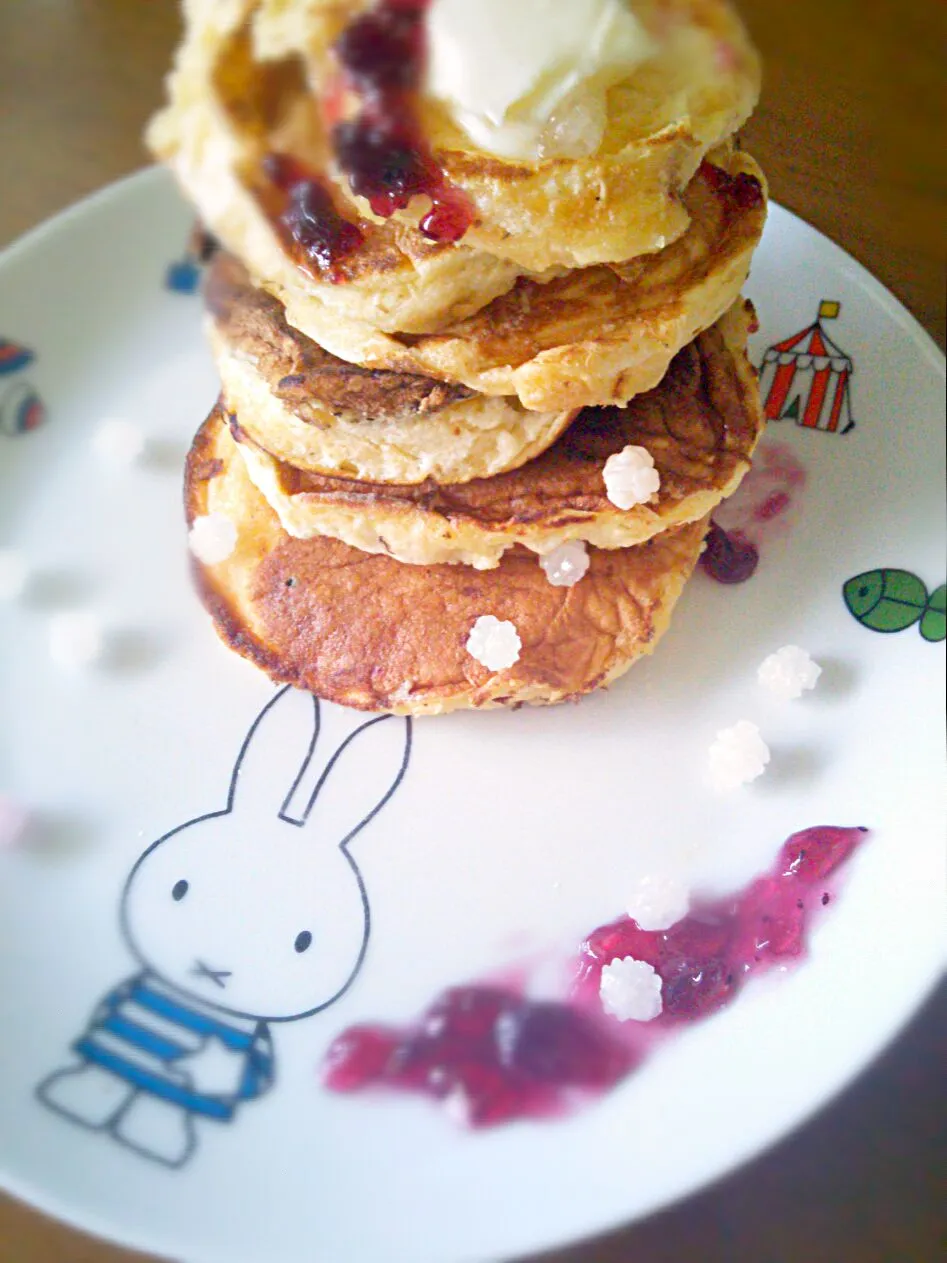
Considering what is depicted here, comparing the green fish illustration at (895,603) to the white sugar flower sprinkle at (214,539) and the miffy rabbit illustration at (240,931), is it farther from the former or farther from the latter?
the white sugar flower sprinkle at (214,539)

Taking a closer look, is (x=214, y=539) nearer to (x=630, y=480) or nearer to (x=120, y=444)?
(x=120, y=444)

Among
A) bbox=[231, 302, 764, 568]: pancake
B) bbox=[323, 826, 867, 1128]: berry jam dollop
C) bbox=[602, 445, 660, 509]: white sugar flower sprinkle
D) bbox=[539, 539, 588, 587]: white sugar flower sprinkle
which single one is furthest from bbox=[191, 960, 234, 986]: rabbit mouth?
bbox=[602, 445, 660, 509]: white sugar flower sprinkle

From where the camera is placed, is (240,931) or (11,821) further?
(11,821)

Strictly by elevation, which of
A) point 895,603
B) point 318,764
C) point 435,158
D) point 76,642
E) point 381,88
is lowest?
point 895,603

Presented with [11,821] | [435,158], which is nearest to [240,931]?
Answer: [11,821]

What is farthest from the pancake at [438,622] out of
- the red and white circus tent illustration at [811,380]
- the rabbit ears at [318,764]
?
the red and white circus tent illustration at [811,380]

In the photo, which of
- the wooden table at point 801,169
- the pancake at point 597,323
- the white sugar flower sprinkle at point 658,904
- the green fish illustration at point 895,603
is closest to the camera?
the wooden table at point 801,169
